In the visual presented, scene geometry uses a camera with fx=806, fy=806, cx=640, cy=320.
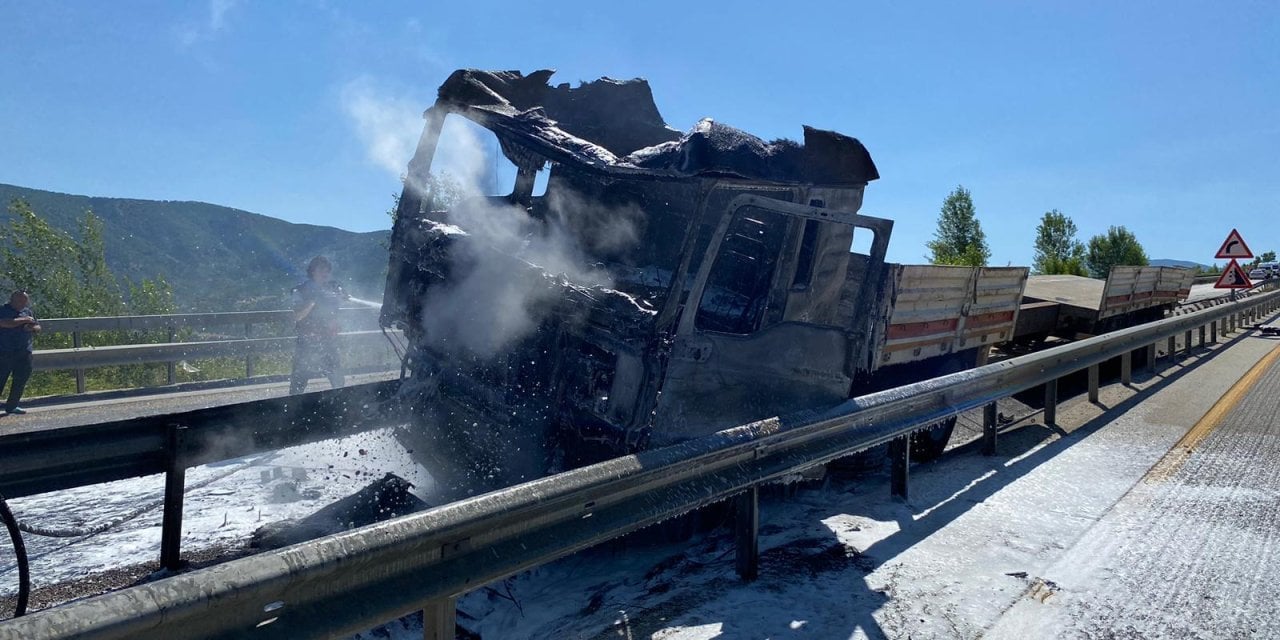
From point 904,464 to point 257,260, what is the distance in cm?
11729

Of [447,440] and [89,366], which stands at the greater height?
[447,440]

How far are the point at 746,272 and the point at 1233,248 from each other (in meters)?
18.3

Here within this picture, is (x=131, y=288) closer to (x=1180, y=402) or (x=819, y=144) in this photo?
(x=819, y=144)

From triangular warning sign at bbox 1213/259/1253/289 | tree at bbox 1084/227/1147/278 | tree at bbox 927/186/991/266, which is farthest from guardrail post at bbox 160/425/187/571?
tree at bbox 1084/227/1147/278

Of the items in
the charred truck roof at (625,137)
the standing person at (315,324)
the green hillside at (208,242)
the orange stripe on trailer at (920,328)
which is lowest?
the green hillside at (208,242)

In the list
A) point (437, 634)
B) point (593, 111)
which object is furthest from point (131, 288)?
point (437, 634)

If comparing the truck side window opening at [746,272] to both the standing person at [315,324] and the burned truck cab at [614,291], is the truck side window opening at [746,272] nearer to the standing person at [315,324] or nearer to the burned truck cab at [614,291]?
the burned truck cab at [614,291]

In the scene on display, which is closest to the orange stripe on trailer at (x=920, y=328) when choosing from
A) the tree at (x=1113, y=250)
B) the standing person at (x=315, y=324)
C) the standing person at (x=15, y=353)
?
the standing person at (x=315, y=324)

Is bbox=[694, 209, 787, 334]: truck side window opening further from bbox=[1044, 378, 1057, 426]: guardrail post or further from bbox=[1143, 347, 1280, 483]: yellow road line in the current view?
bbox=[1044, 378, 1057, 426]: guardrail post

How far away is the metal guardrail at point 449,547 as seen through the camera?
5.11 feet

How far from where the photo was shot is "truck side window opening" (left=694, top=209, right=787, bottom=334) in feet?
17.1

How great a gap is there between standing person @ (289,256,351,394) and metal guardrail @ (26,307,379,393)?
1632 mm

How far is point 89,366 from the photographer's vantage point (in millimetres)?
10883

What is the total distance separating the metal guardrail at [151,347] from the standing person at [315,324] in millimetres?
1632
